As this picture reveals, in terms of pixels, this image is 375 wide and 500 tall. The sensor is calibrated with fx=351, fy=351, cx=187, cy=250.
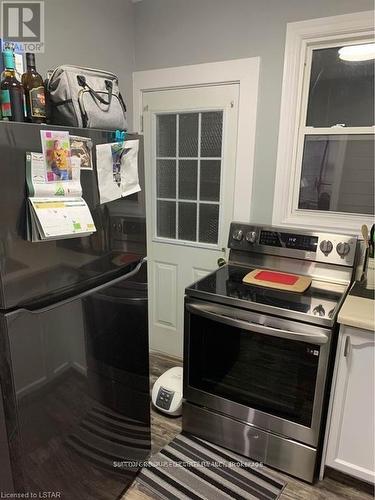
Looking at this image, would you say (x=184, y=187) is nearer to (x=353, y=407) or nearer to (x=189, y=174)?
(x=189, y=174)

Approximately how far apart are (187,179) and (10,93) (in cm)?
153

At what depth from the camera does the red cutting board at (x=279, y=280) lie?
186cm

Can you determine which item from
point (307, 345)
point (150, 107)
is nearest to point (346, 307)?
point (307, 345)

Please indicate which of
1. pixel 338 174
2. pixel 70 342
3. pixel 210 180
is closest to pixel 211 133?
pixel 210 180

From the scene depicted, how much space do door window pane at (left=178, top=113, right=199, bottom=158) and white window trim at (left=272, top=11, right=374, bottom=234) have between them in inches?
23.7

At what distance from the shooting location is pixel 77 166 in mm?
1164

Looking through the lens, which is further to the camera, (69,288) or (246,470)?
(246,470)

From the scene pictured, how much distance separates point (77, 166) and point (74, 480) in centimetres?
119

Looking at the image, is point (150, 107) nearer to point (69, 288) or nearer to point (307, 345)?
point (69, 288)

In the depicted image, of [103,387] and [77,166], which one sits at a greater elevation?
[77,166]

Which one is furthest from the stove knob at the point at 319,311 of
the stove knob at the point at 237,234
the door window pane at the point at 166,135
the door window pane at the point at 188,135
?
the door window pane at the point at 166,135

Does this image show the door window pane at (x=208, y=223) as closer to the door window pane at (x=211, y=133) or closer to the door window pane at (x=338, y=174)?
the door window pane at (x=211, y=133)

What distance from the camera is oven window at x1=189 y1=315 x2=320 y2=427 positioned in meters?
1.66

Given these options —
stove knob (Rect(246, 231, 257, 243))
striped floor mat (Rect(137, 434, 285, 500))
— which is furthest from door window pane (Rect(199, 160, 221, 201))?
striped floor mat (Rect(137, 434, 285, 500))
